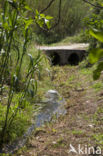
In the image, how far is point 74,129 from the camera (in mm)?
2895

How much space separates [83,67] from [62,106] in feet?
10.8

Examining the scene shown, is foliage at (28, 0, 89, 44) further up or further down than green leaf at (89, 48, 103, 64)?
further down

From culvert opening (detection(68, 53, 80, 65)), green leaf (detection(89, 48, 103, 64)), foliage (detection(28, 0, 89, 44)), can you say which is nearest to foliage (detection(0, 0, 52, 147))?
green leaf (detection(89, 48, 103, 64))

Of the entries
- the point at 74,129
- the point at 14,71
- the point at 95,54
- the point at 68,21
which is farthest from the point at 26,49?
the point at 68,21

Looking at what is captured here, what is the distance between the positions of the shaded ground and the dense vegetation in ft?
1.10

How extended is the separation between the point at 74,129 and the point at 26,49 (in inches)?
49.1

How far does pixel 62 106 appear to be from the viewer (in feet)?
14.4

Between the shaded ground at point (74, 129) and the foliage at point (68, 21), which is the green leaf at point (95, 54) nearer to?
the shaded ground at point (74, 129)

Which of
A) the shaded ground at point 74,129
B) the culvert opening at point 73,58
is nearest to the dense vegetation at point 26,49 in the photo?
the shaded ground at point 74,129

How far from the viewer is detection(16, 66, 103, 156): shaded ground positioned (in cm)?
242

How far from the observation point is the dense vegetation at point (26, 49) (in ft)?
4.57

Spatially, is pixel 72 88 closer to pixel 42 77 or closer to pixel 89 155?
pixel 42 77

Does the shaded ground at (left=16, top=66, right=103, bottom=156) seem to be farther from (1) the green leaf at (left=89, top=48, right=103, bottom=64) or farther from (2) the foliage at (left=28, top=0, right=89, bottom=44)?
(2) the foliage at (left=28, top=0, right=89, bottom=44)

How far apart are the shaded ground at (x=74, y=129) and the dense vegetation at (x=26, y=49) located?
1.10 ft
